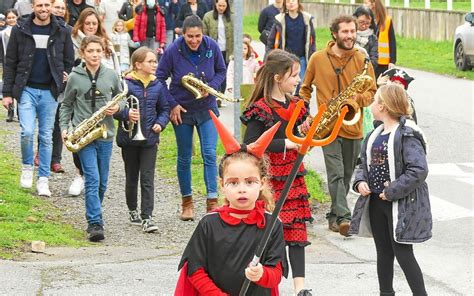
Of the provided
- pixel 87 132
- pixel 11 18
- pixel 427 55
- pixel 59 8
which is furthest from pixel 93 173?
pixel 427 55

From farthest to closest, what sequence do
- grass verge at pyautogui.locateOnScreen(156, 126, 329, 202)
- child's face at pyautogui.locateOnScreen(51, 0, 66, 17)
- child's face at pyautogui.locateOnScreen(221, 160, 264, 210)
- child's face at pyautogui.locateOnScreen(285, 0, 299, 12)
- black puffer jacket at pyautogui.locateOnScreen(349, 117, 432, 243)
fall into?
child's face at pyautogui.locateOnScreen(285, 0, 299, 12)
child's face at pyautogui.locateOnScreen(51, 0, 66, 17)
grass verge at pyautogui.locateOnScreen(156, 126, 329, 202)
black puffer jacket at pyautogui.locateOnScreen(349, 117, 432, 243)
child's face at pyautogui.locateOnScreen(221, 160, 264, 210)

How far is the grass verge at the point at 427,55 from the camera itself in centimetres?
2575

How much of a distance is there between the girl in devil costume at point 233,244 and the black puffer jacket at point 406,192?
2.08 metres

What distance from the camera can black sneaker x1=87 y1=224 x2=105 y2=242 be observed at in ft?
33.5

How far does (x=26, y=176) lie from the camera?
12.2m

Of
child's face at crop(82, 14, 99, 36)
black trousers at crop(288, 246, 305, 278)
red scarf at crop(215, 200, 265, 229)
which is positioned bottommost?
black trousers at crop(288, 246, 305, 278)

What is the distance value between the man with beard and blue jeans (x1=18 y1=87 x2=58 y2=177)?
2.69m

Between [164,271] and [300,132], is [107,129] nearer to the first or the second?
[164,271]

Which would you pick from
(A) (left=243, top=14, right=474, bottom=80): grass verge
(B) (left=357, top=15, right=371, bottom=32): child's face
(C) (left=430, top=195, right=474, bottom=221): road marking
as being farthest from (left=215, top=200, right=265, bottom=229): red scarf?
(A) (left=243, top=14, right=474, bottom=80): grass verge

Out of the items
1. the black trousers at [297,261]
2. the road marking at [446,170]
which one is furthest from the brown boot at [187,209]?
the road marking at [446,170]

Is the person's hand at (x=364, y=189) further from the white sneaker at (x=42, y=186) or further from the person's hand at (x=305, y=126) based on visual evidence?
the white sneaker at (x=42, y=186)

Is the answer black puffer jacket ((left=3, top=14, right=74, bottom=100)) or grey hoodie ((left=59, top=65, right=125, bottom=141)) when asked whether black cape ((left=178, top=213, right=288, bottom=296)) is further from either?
black puffer jacket ((left=3, top=14, right=74, bottom=100))

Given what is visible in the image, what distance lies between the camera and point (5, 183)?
1242 cm

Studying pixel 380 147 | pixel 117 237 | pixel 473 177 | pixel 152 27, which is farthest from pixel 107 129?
pixel 152 27
